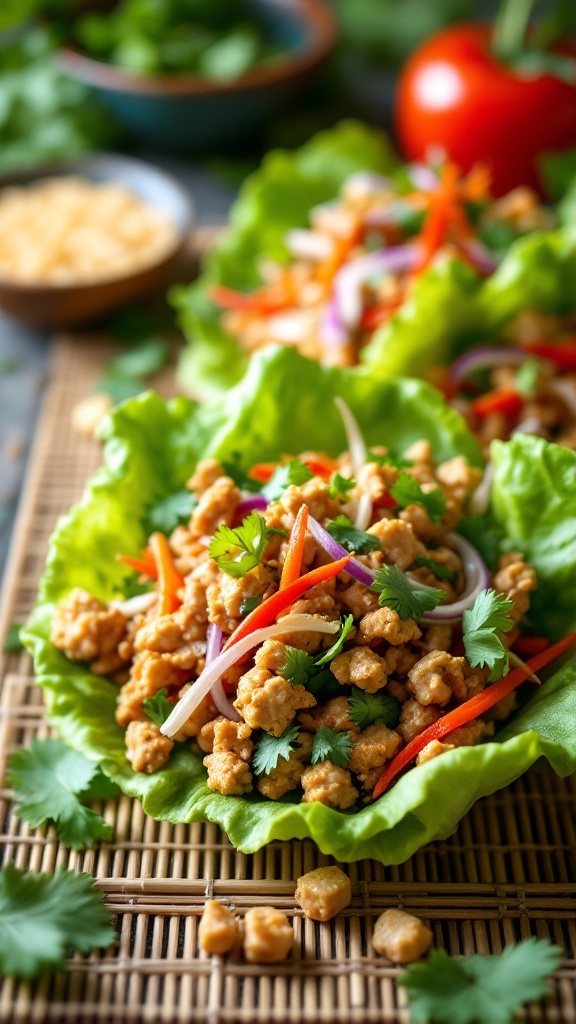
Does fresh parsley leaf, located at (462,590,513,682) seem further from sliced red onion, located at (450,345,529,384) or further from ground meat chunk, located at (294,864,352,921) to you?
sliced red onion, located at (450,345,529,384)

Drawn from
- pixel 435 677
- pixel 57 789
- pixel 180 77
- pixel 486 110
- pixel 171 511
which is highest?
pixel 180 77

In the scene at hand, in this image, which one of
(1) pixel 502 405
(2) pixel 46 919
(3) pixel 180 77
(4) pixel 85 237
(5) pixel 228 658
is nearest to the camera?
(2) pixel 46 919

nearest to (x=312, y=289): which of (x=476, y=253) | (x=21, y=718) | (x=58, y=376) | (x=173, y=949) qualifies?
(x=476, y=253)

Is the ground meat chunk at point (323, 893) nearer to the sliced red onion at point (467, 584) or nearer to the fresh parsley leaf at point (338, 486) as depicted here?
the sliced red onion at point (467, 584)

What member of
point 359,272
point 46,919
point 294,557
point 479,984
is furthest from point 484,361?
point 46,919

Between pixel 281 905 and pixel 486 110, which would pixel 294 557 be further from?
pixel 486 110

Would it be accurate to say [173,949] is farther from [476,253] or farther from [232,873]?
[476,253]
